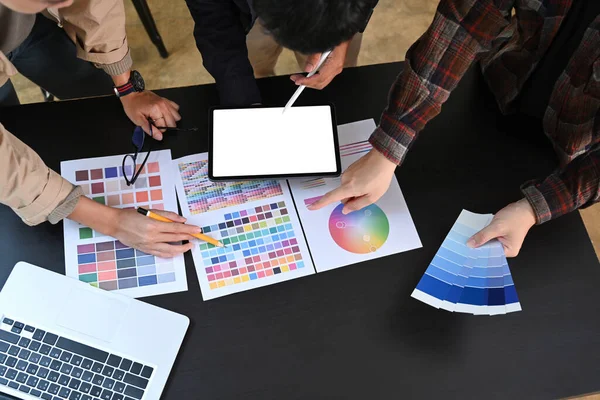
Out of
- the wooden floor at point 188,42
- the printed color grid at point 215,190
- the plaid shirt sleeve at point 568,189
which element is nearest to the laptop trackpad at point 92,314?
the printed color grid at point 215,190

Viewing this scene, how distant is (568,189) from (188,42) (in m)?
1.65

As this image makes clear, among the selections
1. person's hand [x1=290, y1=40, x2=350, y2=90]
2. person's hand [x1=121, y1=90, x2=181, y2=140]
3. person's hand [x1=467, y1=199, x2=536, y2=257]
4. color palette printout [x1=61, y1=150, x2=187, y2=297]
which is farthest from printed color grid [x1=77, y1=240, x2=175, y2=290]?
person's hand [x1=467, y1=199, x2=536, y2=257]

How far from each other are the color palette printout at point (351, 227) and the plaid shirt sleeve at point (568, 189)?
23cm

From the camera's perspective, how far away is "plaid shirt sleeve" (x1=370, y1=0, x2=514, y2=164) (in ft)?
2.94

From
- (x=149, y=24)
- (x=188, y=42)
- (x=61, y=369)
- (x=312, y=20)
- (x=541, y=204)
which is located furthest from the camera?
(x=188, y=42)

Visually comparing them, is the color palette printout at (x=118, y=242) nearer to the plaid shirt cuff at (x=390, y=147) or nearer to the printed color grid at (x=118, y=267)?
the printed color grid at (x=118, y=267)

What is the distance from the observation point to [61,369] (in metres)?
0.85

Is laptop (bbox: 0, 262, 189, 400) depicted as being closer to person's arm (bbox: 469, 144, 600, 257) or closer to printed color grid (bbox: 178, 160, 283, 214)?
printed color grid (bbox: 178, 160, 283, 214)

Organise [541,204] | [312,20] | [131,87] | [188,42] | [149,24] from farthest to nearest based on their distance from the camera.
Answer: [188,42] < [149,24] < [131,87] < [541,204] < [312,20]

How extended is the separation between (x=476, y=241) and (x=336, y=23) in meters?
0.52

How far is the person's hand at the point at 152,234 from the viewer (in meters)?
0.93

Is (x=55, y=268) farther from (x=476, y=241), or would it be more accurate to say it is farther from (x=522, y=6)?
(x=522, y=6)

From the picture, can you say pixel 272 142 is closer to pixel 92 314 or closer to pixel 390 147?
pixel 390 147

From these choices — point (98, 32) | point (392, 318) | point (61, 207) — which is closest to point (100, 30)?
point (98, 32)
